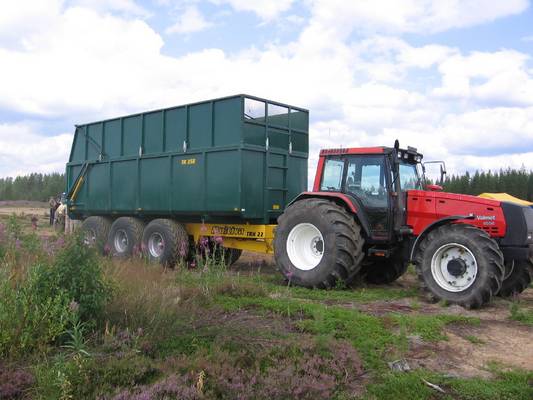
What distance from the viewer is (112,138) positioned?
1335 centimetres

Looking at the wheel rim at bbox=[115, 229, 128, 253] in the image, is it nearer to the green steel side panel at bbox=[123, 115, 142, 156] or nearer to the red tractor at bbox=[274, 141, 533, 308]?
the green steel side panel at bbox=[123, 115, 142, 156]

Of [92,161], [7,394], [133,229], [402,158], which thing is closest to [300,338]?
[7,394]

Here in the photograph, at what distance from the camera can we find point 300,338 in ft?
16.8

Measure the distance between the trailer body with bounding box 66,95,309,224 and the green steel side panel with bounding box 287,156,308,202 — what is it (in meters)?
0.02

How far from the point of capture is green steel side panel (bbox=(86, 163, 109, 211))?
1343 centimetres

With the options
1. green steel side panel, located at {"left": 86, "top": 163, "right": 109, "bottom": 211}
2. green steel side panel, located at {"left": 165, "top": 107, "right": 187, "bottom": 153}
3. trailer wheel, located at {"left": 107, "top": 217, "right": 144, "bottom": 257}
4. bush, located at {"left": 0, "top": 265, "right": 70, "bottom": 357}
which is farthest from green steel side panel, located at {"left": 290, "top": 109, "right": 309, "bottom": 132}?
bush, located at {"left": 0, "top": 265, "right": 70, "bottom": 357}

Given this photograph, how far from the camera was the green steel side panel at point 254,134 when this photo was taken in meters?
10.4

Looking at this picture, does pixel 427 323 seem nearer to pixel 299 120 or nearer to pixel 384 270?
pixel 384 270

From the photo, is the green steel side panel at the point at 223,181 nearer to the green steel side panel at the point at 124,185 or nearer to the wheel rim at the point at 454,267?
the green steel side panel at the point at 124,185

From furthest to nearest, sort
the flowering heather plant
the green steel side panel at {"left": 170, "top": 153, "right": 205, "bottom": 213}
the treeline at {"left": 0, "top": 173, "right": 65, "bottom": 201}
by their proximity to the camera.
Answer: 1. the treeline at {"left": 0, "top": 173, "right": 65, "bottom": 201}
2. the green steel side panel at {"left": 170, "top": 153, "right": 205, "bottom": 213}
3. the flowering heather plant

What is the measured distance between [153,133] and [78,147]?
3348 millimetres

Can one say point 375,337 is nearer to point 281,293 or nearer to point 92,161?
point 281,293

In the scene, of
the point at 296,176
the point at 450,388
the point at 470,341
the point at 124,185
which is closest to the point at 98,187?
the point at 124,185

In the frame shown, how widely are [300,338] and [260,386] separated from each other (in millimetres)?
1070
